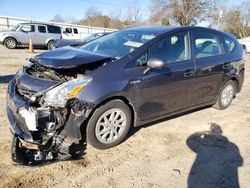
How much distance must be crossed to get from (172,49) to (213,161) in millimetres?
1792

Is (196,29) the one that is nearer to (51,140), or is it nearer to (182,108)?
(182,108)

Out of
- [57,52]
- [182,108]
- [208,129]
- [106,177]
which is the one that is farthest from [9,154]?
[208,129]

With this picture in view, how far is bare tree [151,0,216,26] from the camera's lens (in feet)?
141

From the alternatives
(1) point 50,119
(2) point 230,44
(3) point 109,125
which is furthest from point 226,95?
(1) point 50,119

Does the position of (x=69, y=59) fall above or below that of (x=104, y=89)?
above

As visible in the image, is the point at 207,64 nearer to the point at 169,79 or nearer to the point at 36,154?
the point at 169,79

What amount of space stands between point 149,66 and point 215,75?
1777 millimetres

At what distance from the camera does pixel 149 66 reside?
3.85 metres

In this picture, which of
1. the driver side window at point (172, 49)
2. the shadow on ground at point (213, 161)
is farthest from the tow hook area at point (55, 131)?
the shadow on ground at point (213, 161)

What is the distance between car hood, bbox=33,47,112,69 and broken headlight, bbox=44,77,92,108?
249mm

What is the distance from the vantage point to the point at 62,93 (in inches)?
130

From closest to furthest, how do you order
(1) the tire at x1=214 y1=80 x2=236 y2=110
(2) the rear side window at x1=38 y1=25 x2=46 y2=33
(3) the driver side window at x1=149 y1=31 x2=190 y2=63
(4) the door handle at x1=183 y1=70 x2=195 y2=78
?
(3) the driver side window at x1=149 y1=31 x2=190 y2=63
(4) the door handle at x1=183 y1=70 x2=195 y2=78
(1) the tire at x1=214 y1=80 x2=236 y2=110
(2) the rear side window at x1=38 y1=25 x2=46 y2=33

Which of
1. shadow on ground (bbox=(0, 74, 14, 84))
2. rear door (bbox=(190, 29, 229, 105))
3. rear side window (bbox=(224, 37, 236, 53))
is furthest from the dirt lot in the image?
shadow on ground (bbox=(0, 74, 14, 84))

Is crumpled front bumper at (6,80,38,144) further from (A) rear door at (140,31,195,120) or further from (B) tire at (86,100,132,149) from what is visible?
(A) rear door at (140,31,195,120)
